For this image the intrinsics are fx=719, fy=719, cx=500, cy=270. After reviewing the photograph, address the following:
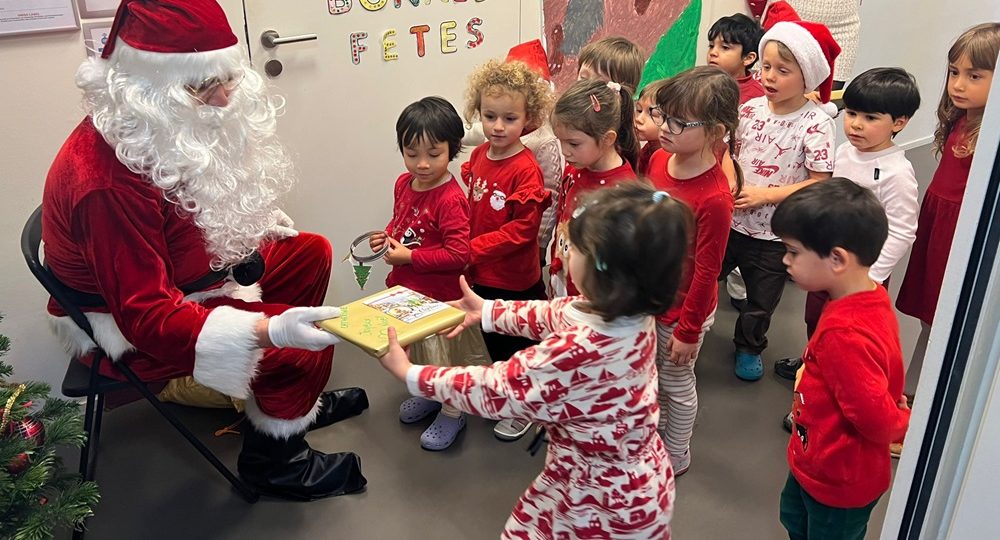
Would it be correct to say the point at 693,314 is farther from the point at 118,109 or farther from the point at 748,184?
the point at 118,109

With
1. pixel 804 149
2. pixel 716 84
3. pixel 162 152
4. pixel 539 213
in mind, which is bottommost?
pixel 539 213

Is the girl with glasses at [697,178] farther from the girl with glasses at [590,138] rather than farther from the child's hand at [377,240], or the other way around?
the child's hand at [377,240]

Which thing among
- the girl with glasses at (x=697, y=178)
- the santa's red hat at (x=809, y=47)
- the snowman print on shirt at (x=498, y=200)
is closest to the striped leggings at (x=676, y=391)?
the girl with glasses at (x=697, y=178)

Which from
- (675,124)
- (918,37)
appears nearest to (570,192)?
(675,124)

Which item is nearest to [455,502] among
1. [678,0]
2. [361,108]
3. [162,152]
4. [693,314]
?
[693,314]

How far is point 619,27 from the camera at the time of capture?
12.7 ft

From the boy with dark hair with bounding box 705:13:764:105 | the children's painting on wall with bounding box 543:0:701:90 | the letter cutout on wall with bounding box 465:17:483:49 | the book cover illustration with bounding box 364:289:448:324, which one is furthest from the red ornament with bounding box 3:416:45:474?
the boy with dark hair with bounding box 705:13:764:105

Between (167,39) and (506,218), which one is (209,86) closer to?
(167,39)

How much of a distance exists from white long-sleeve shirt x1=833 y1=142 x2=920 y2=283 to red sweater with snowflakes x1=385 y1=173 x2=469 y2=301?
1.31 m

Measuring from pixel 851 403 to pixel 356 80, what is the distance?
2.28m

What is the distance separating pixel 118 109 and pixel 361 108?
1.29 metres

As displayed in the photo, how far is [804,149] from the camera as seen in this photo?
2.59 metres

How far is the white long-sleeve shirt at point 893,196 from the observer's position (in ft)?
7.50

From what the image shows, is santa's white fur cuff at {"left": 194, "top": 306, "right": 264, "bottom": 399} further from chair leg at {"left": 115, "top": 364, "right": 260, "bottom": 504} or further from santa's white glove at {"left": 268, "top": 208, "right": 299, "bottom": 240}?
santa's white glove at {"left": 268, "top": 208, "right": 299, "bottom": 240}
